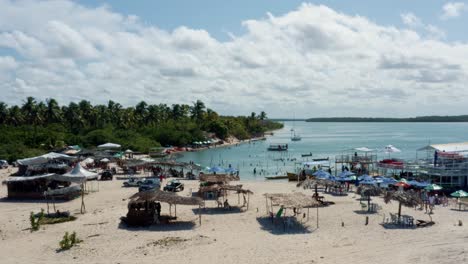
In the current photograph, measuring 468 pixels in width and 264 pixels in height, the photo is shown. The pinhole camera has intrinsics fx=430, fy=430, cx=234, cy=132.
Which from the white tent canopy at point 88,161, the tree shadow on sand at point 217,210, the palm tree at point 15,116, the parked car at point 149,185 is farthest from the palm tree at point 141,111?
the tree shadow on sand at point 217,210

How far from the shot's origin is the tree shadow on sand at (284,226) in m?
22.6

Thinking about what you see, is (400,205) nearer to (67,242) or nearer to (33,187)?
(67,242)

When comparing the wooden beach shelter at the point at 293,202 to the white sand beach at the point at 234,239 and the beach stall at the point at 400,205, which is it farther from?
the beach stall at the point at 400,205

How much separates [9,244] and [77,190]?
444 inches

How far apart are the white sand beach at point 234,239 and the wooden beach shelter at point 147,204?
2.27 feet

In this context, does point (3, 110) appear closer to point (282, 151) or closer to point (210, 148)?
point (210, 148)

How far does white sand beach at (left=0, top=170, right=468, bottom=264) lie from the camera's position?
18344mm

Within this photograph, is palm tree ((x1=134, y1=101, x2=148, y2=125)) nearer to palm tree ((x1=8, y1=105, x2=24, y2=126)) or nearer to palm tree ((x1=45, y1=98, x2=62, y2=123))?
palm tree ((x1=45, y1=98, x2=62, y2=123))

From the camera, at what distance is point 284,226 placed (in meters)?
23.5

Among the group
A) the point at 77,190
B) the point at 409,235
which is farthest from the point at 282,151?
the point at 409,235

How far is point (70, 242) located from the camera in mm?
19844

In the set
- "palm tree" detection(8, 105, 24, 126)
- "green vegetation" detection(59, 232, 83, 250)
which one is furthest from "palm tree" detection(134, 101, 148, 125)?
"green vegetation" detection(59, 232, 83, 250)

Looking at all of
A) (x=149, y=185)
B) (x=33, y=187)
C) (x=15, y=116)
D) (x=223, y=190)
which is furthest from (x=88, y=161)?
(x=15, y=116)

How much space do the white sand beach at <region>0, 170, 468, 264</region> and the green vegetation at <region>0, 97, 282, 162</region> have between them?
3891 centimetres
